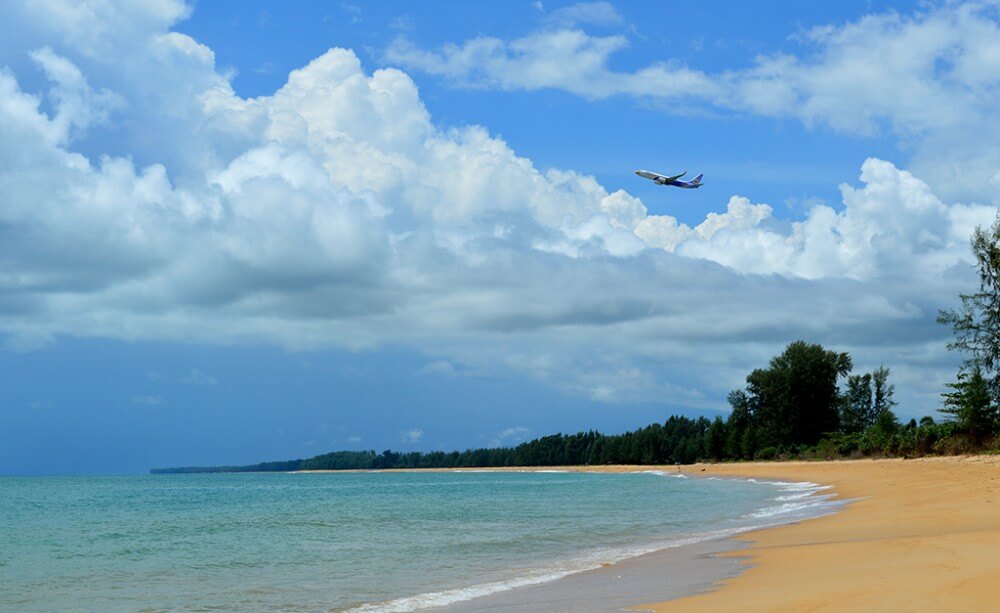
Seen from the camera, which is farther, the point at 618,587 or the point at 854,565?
the point at 618,587

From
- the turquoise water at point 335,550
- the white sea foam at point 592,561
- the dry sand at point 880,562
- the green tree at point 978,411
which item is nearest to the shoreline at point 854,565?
the dry sand at point 880,562

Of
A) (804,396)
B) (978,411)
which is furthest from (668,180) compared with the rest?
(804,396)

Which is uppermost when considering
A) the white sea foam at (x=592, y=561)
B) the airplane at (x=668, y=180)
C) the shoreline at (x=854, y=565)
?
the airplane at (x=668, y=180)

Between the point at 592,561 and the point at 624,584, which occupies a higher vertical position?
the point at 624,584

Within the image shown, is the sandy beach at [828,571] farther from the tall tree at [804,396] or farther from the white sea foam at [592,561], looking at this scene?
the tall tree at [804,396]

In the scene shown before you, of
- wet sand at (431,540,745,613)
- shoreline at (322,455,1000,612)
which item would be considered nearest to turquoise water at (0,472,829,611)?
wet sand at (431,540,745,613)

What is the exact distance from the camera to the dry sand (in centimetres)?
1047

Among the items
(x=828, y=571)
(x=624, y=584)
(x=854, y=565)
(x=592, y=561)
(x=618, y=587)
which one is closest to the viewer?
(x=828, y=571)

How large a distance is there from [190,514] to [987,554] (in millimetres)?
43479

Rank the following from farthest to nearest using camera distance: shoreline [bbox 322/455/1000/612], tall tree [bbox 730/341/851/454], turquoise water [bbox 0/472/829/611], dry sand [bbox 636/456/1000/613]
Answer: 1. tall tree [bbox 730/341/851/454]
2. turquoise water [bbox 0/472/829/611]
3. shoreline [bbox 322/455/1000/612]
4. dry sand [bbox 636/456/1000/613]

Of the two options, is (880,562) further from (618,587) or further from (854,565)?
(618,587)

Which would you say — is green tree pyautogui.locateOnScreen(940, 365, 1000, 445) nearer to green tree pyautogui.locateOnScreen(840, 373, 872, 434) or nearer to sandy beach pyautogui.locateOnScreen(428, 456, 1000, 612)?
sandy beach pyautogui.locateOnScreen(428, 456, 1000, 612)

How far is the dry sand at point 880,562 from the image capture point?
10.5 metres

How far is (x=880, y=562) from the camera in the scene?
13883mm
